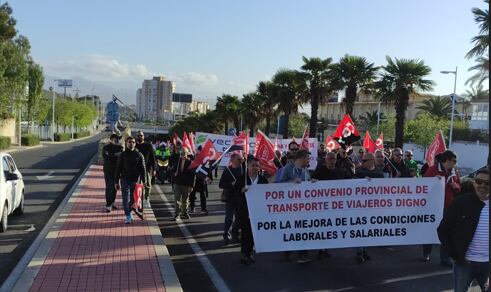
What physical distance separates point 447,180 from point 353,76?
2393cm

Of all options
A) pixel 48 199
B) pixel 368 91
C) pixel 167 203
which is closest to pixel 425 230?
pixel 167 203

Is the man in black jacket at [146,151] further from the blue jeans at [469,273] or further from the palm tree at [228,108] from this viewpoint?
the palm tree at [228,108]

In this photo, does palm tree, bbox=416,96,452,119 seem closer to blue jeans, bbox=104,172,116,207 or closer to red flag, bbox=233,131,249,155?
red flag, bbox=233,131,249,155

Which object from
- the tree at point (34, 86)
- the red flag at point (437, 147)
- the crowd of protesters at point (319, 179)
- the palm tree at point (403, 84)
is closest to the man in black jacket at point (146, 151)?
the crowd of protesters at point (319, 179)

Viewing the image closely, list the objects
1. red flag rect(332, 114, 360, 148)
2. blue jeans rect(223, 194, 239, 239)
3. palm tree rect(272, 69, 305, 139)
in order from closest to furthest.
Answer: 1. blue jeans rect(223, 194, 239, 239)
2. red flag rect(332, 114, 360, 148)
3. palm tree rect(272, 69, 305, 139)

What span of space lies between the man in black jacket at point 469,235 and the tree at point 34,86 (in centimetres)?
6279

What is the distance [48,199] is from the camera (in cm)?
1516

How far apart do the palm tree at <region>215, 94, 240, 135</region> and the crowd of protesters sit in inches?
1875

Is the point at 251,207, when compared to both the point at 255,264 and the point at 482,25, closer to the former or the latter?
the point at 255,264

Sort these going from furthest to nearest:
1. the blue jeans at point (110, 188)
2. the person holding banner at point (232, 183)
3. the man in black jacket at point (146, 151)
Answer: the man in black jacket at point (146, 151) → the blue jeans at point (110, 188) → the person holding banner at point (232, 183)

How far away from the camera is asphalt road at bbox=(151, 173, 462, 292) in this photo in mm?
7074

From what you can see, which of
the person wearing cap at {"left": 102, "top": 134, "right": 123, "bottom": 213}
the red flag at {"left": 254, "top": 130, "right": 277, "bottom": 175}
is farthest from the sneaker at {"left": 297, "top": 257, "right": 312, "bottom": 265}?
the person wearing cap at {"left": 102, "top": 134, "right": 123, "bottom": 213}

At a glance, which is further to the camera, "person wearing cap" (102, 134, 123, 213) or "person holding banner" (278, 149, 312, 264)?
"person wearing cap" (102, 134, 123, 213)

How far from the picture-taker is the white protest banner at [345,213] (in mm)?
7789
